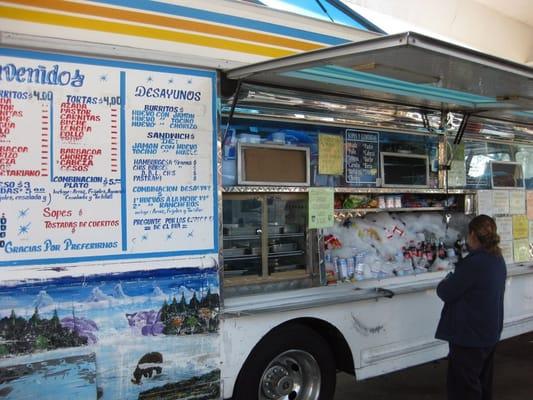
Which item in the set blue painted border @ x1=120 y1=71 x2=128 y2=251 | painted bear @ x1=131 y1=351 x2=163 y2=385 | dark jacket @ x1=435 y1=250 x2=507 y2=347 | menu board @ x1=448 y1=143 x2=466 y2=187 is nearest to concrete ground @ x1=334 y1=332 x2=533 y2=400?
dark jacket @ x1=435 y1=250 x2=507 y2=347

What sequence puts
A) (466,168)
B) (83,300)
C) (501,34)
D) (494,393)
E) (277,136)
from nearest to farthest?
(83,300), (277,136), (494,393), (466,168), (501,34)

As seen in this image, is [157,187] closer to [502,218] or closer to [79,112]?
[79,112]

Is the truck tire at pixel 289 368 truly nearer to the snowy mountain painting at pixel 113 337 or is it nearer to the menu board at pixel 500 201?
the snowy mountain painting at pixel 113 337

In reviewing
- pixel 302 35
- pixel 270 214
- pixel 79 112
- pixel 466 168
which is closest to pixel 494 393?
pixel 466 168

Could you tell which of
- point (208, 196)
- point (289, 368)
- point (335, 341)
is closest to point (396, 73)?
point (208, 196)

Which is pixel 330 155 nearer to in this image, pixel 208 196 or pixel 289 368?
pixel 208 196

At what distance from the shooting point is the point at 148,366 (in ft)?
10.1

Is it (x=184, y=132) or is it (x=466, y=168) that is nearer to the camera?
(x=184, y=132)

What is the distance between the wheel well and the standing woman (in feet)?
2.24

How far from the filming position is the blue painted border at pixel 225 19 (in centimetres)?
309

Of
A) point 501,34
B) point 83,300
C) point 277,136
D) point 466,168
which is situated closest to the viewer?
point 83,300

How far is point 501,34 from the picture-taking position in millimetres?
8578

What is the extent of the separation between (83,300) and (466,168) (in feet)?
12.2

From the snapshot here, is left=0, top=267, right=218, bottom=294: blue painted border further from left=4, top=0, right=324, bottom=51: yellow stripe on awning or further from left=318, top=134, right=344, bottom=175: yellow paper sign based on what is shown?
left=4, top=0, right=324, bottom=51: yellow stripe on awning
